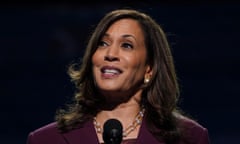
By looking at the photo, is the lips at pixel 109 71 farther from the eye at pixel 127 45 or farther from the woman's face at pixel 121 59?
the eye at pixel 127 45

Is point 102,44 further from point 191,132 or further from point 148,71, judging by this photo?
point 191,132

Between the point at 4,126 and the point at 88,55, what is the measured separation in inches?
64.6

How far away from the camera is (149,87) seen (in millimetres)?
2490

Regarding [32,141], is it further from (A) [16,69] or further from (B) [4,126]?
(A) [16,69]

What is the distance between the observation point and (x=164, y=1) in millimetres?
4250

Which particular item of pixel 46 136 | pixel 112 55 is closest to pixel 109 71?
pixel 112 55

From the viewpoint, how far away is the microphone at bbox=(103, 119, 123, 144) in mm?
1989

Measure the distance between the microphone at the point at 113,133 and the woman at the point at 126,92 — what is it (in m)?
0.32

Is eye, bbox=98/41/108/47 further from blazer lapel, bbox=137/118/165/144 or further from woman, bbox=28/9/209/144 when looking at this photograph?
blazer lapel, bbox=137/118/165/144

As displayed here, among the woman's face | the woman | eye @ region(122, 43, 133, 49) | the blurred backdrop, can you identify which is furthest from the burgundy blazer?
the blurred backdrop

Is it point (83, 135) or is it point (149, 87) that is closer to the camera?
point (83, 135)

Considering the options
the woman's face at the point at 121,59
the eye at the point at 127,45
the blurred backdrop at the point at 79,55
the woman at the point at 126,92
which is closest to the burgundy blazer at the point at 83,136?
the woman at the point at 126,92

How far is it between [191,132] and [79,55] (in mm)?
1719

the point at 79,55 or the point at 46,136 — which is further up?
the point at 46,136
